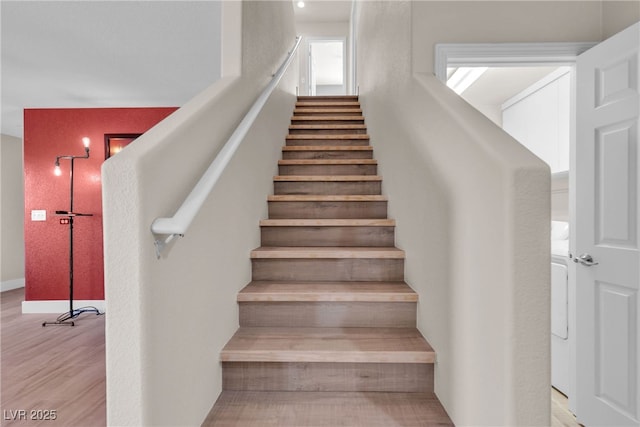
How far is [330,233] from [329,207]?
0.26 m

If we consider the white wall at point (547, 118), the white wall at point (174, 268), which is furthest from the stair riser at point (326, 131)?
the white wall at point (174, 268)

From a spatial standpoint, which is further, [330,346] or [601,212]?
[601,212]

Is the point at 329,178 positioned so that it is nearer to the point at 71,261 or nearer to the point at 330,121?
the point at 330,121

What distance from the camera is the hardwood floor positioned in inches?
82.5

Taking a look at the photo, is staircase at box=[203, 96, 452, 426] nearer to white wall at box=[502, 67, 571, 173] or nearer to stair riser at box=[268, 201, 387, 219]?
stair riser at box=[268, 201, 387, 219]

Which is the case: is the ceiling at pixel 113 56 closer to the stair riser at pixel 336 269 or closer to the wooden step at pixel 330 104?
the wooden step at pixel 330 104

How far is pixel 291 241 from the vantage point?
2111mm

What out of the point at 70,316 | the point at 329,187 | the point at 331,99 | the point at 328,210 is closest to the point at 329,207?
the point at 328,210

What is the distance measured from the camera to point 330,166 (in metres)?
2.73

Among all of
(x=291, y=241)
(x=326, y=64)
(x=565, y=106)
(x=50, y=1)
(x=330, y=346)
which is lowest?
(x=330, y=346)

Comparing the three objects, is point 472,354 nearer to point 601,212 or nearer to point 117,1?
point 601,212

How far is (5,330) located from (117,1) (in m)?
3.50

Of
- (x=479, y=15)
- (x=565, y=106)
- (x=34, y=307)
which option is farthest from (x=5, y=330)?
(x=565, y=106)

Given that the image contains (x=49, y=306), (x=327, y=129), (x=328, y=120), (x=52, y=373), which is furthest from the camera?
(x=49, y=306)
